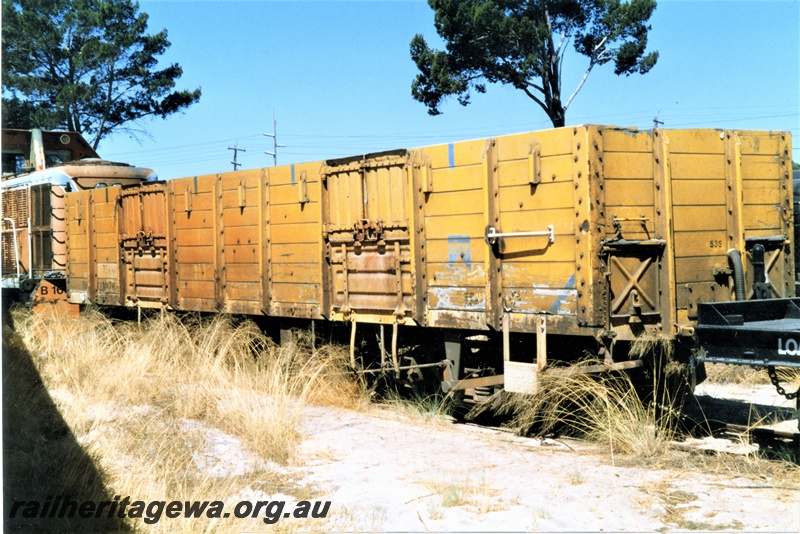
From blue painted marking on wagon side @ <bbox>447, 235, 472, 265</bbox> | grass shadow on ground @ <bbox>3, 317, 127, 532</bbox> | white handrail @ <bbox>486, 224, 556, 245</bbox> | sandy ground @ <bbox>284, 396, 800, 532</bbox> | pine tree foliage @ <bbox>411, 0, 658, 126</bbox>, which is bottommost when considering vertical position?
sandy ground @ <bbox>284, 396, 800, 532</bbox>

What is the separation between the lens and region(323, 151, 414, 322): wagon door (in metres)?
8.85

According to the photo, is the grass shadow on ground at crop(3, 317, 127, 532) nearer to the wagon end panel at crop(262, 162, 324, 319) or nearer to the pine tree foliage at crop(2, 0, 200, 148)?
the wagon end panel at crop(262, 162, 324, 319)

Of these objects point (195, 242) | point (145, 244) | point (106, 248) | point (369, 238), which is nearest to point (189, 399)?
point (369, 238)

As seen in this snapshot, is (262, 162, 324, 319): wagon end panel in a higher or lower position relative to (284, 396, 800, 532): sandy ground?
higher

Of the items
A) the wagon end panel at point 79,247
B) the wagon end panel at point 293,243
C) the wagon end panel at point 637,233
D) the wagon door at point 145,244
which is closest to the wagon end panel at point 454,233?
the wagon end panel at point 637,233

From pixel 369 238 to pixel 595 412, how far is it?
3376 mm

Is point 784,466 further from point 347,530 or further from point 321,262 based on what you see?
point 321,262

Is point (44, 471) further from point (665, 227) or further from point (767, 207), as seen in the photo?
point (767, 207)

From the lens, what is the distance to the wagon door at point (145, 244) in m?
A: 13.0

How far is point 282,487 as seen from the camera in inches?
222

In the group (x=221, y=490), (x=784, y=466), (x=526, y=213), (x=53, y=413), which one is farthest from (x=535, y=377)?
(x=53, y=413)

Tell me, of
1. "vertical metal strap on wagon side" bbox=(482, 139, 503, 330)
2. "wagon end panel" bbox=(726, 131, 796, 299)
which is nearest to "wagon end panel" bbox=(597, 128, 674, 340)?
"wagon end panel" bbox=(726, 131, 796, 299)

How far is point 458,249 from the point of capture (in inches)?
324

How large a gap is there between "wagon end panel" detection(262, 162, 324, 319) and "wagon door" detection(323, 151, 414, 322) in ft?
0.66
